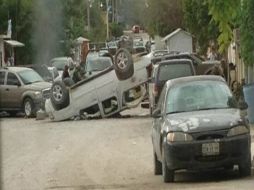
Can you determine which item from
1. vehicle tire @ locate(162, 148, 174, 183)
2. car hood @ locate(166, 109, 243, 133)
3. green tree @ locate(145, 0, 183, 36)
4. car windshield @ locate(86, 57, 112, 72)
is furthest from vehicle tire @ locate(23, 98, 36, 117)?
green tree @ locate(145, 0, 183, 36)

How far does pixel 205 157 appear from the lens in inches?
511

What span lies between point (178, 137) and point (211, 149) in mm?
572

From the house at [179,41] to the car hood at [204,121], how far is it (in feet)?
147

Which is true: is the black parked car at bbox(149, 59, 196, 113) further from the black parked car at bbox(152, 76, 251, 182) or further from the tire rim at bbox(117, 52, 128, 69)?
the black parked car at bbox(152, 76, 251, 182)

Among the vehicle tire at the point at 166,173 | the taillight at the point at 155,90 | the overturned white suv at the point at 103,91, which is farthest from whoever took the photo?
the overturned white suv at the point at 103,91

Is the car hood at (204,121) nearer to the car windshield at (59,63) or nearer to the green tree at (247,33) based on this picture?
the green tree at (247,33)

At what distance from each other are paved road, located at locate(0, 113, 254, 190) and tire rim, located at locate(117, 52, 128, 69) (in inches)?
79.5

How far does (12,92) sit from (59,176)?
17.9 m

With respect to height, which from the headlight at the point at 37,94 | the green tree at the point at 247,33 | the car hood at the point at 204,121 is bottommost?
the headlight at the point at 37,94

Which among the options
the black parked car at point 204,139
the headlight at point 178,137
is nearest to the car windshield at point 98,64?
the black parked car at point 204,139

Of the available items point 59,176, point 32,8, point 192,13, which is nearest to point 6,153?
point 59,176

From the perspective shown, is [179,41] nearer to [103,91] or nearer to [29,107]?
[29,107]

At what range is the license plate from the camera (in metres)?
12.9

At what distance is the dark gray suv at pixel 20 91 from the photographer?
107 ft
